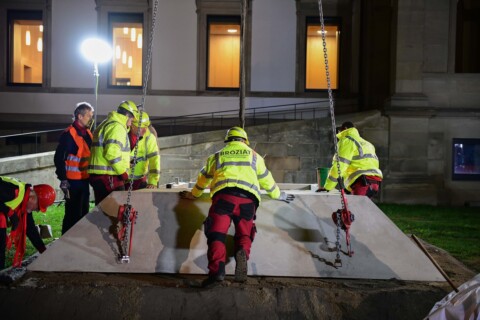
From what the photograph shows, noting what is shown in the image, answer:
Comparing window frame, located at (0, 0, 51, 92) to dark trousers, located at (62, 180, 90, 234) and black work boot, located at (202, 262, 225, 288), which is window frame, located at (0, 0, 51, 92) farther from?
black work boot, located at (202, 262, 225, 288)

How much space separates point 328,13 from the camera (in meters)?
20.1

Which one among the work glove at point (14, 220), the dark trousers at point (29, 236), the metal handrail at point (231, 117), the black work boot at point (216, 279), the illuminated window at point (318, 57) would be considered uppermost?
the illuminated window at point (318, 57)

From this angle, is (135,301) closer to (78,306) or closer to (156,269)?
(78,306)

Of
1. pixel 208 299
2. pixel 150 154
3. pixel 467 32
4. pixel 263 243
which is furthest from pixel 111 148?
pixel 467 32

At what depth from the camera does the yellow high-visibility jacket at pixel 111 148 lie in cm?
767

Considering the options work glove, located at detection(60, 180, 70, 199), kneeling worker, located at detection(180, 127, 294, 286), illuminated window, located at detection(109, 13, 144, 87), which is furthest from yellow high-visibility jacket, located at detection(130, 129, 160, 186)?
illuminated window, located at detection(109, 13, 144, 87)

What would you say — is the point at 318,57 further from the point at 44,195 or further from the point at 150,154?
the point at 44,195

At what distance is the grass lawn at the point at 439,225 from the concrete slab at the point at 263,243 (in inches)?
55.0

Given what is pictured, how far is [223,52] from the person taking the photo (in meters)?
20.5

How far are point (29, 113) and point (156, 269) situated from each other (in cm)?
1464

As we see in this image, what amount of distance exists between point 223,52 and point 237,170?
48.1ft

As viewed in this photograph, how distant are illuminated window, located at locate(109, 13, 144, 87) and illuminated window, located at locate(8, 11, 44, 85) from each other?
8.32 ft

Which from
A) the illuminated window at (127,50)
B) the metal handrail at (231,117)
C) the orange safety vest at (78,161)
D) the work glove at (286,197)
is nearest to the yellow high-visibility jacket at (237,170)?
the work glove at (286,197)

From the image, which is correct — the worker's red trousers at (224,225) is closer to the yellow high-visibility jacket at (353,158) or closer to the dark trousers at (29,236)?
the dark trousers at (29,236)
